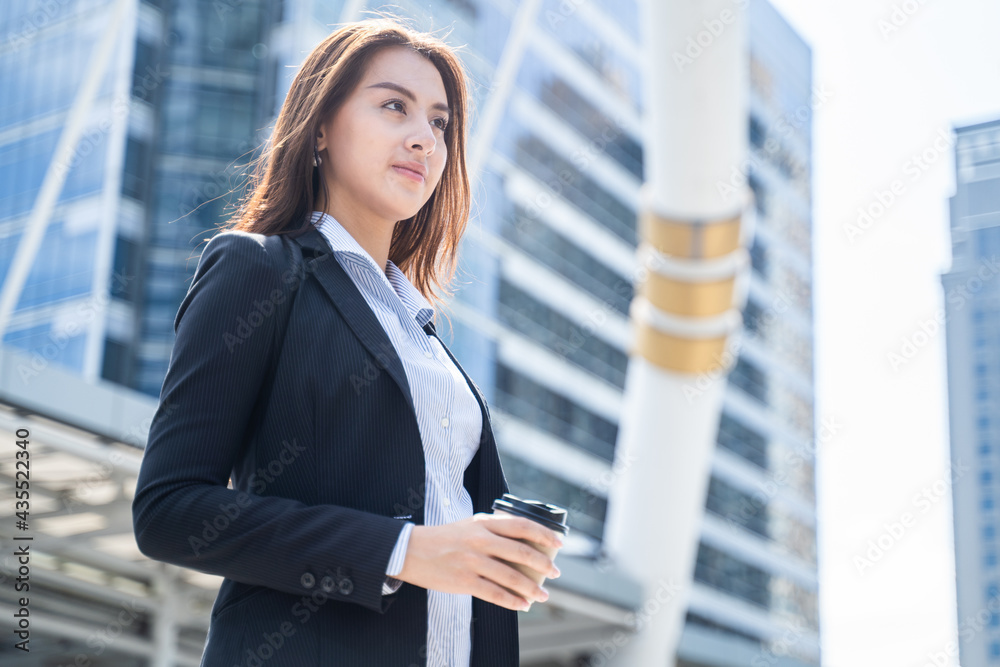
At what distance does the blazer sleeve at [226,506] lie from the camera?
1391mm

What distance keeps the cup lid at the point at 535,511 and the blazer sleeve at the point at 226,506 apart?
0.16m

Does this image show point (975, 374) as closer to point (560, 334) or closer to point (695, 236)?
point (560, 334)

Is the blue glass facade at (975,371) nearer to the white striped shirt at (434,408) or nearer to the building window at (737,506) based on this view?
the building window at (737,506)

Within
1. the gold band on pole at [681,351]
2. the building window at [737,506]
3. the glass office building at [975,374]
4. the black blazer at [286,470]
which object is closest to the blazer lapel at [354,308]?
the black blazer at [286,470]

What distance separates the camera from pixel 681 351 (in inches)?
401

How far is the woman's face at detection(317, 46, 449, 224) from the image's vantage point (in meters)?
1.87

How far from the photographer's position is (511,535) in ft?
4.57

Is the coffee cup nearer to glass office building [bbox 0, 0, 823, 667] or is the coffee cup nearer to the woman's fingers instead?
the woman's fingers

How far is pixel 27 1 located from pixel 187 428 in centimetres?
3799

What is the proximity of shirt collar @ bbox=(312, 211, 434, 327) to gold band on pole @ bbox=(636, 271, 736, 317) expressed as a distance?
25.6ft

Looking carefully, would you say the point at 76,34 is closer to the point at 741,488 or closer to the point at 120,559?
the point at 120,559

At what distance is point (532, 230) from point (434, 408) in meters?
45.5

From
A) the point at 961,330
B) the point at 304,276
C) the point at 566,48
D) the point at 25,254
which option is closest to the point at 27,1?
the point at 25,254

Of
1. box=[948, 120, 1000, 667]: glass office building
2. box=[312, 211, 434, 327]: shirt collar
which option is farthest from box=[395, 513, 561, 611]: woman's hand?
box=[948, 120, 1000, 667]: glass office building
